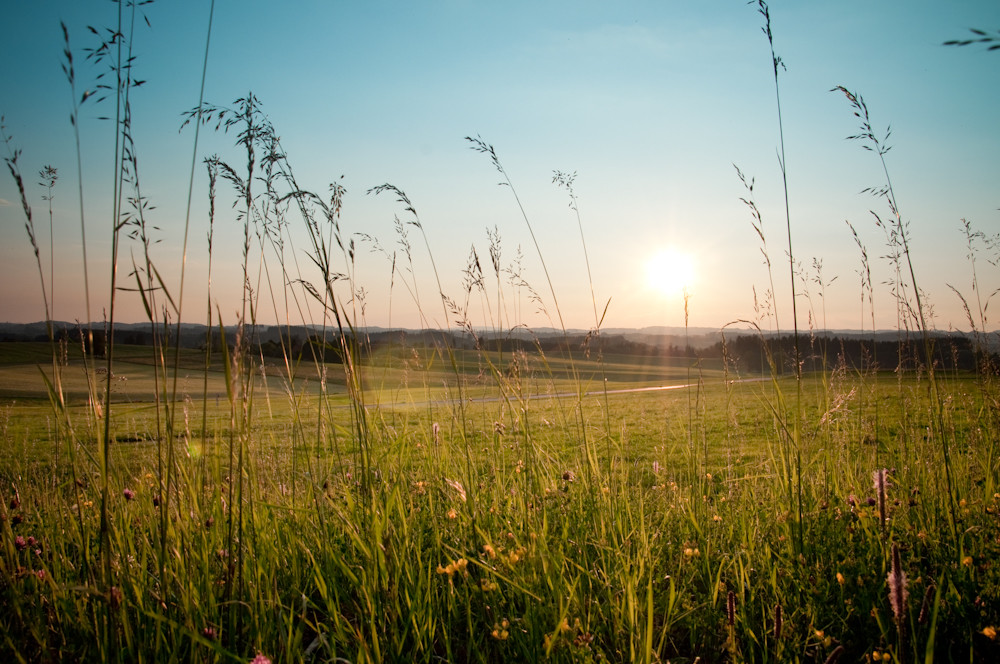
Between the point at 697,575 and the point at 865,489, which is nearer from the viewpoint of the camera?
the point at 697,575

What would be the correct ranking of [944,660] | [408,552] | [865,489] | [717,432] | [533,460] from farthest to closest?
Result: [717,432] < [865,489] < [533,460] < [408,552] < [944,660]

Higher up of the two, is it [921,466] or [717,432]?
[921,466]

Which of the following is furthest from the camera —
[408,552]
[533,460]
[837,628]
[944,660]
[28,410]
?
[28,410]

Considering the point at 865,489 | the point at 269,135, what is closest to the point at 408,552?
the point at 269,135

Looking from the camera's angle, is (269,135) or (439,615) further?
(269,135)

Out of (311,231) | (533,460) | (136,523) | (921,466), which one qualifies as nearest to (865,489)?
(921,466)

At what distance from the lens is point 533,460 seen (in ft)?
6.93

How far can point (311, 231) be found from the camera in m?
1.56

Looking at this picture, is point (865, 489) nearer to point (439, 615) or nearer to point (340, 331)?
point (439, 615)

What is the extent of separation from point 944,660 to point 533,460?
1304 millimetres

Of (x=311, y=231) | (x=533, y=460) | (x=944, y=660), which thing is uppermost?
(x=311, y=231)

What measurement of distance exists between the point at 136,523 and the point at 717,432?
7.33 m

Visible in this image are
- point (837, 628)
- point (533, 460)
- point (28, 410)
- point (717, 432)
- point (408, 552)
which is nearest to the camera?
point (837, 628)

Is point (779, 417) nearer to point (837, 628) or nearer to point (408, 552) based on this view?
point (837, 628)
